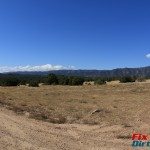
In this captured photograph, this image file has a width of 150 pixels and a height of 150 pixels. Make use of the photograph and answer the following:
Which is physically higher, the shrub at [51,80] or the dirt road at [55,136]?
the shrub at [51,80]

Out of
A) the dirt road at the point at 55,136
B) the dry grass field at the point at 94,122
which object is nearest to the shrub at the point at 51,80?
the dry grass field at the point at 94,122

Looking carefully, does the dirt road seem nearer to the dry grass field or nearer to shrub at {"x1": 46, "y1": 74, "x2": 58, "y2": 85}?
the dry grass field

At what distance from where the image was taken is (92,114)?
69.6 ft

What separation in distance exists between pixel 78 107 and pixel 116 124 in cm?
Result: 739

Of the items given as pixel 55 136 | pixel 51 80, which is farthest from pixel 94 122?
pixel 51 80

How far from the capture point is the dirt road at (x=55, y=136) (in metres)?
12.8

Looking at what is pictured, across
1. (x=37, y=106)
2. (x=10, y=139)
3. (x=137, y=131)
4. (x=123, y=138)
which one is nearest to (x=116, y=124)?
(x=137, y=131)

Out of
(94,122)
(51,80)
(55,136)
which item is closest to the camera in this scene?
(55,136)

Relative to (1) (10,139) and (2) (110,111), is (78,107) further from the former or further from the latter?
(1) (10,139)

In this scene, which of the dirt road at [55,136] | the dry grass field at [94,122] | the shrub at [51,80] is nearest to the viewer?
the dirt road at [55,136]

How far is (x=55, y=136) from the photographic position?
1460 cm

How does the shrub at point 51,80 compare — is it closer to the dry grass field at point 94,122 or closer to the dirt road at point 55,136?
the dry grass field at point 94,122

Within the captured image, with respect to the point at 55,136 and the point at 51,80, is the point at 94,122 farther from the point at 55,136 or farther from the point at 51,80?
the point at 51,80

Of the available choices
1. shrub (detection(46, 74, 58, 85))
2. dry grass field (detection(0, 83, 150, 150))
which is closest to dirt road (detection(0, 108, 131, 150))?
dry grass field (detection(0, 83, 150, 150))
